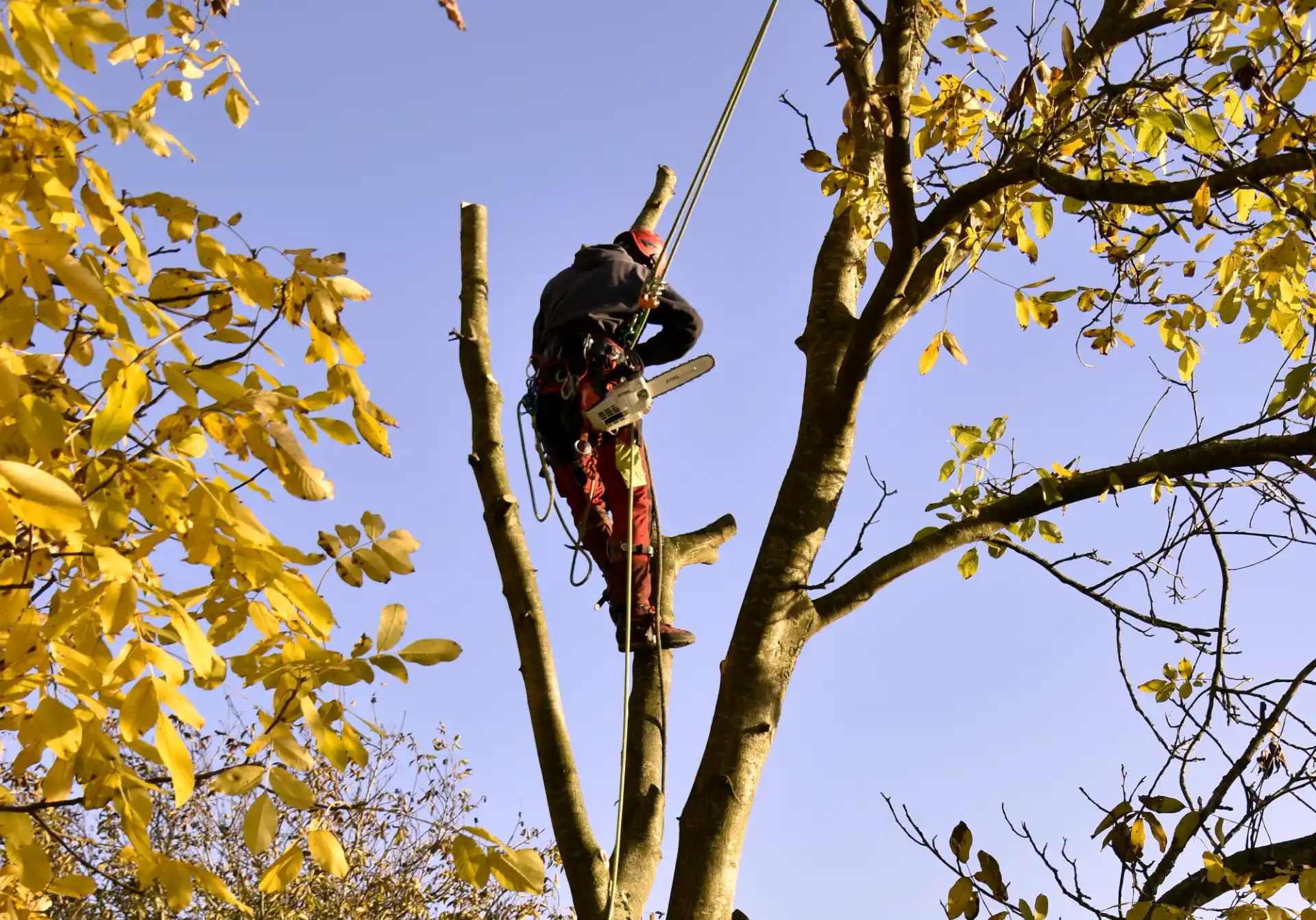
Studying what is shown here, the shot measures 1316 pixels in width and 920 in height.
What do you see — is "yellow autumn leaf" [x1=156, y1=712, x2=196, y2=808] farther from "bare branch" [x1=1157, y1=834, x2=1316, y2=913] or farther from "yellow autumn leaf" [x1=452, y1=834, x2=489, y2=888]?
"bare branch" [x1=1157, y1=834, x2=1316, y2=913]

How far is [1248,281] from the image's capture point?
297 cm

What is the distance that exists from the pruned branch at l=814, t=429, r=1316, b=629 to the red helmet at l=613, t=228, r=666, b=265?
5.58 ft

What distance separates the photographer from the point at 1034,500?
304 cm

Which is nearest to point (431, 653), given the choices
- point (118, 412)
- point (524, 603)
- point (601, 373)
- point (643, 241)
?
point (118, 412)

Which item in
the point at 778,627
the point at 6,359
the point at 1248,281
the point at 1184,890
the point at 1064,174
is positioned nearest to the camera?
the point at 6,359

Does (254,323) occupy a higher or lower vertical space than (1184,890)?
higher

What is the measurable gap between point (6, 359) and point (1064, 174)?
2129 millimetres

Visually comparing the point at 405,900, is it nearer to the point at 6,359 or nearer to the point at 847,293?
the point at 847,293

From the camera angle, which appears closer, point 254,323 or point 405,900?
point 254,323

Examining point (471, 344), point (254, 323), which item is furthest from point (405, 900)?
point (254, 323)

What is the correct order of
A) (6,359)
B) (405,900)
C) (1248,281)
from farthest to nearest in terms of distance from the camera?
(405,900) → (1248,281) → (6,359)

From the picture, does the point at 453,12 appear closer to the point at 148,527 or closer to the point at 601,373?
the point at 148,527

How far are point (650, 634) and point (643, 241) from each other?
1.66 m

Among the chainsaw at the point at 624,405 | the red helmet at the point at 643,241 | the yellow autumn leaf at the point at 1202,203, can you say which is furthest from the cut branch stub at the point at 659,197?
the yellow autumn leaf at the point at 1202,203
